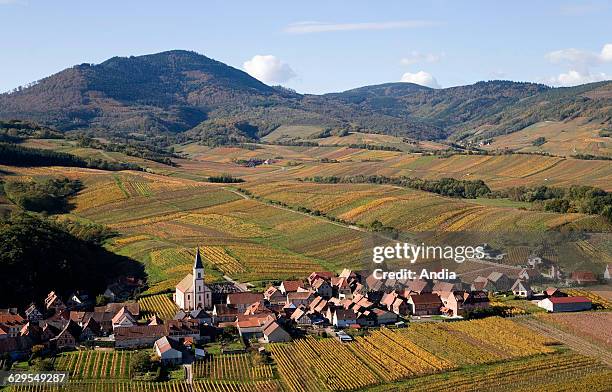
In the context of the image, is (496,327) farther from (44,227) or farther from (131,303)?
(44,227)

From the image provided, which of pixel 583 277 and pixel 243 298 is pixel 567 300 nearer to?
pixel 583 277

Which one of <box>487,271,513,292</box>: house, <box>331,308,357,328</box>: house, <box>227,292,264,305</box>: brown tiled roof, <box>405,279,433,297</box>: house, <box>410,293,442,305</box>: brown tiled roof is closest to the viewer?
<box>331,308,357,328</box>: house

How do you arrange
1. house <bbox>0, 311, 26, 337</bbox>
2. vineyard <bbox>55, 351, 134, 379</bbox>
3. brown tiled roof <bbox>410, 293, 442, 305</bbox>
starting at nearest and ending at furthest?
vineyard <bbox>55, 351, 134, 379</bbox> < house <bbox>0, 311, 26, 337</bbox> < brown tiled roof <bbox>410, 293, 442, 305</bbox>

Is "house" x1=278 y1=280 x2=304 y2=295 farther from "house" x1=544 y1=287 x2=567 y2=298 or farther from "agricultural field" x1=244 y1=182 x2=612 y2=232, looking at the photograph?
"agricultural field" x1=244 y1=182 x2=612 y2=232

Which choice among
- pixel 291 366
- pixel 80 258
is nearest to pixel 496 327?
pixel 291 366

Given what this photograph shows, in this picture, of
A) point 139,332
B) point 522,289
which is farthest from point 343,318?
point 522,289

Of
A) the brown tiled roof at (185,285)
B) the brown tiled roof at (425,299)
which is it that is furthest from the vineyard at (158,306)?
the brown tiled roof at (425,299)

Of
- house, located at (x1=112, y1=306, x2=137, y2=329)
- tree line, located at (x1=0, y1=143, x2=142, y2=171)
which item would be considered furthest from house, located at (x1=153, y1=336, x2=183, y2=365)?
tree line, located at (x1=0, y1=143, x2=142, y2=171)
